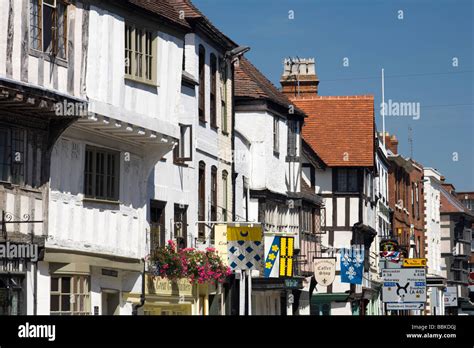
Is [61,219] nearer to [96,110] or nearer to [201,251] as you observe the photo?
[96,110]

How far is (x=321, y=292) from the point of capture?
197 ft

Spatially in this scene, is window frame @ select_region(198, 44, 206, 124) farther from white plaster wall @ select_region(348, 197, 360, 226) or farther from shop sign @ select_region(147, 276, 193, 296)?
white plaster wall @ select_region(348, 197, 360, 226)

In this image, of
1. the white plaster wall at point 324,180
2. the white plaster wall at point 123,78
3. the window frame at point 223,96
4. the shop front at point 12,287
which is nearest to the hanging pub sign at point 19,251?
the shop front at point 12,287

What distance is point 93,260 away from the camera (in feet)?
89.1

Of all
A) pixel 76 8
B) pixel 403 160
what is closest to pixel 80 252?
pixel 76 8

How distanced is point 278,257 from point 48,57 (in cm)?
2089

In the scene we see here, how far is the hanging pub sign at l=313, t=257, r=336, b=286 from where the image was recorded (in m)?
51.6

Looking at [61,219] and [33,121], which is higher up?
[33,121]

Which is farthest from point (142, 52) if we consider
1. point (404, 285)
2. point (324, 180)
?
point (324, 180)

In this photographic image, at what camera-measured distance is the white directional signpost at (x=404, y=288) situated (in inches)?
1485

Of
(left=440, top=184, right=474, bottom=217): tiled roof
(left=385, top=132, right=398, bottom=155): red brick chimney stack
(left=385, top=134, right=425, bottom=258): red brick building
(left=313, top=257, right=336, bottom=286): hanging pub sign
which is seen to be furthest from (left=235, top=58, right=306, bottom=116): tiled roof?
(left=440, top=184, right=474, bottom=217): tiled roof

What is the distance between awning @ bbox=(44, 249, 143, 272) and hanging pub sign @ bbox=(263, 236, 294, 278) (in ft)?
44.8

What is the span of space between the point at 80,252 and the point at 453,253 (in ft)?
275

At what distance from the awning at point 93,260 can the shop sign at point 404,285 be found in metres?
10.9
